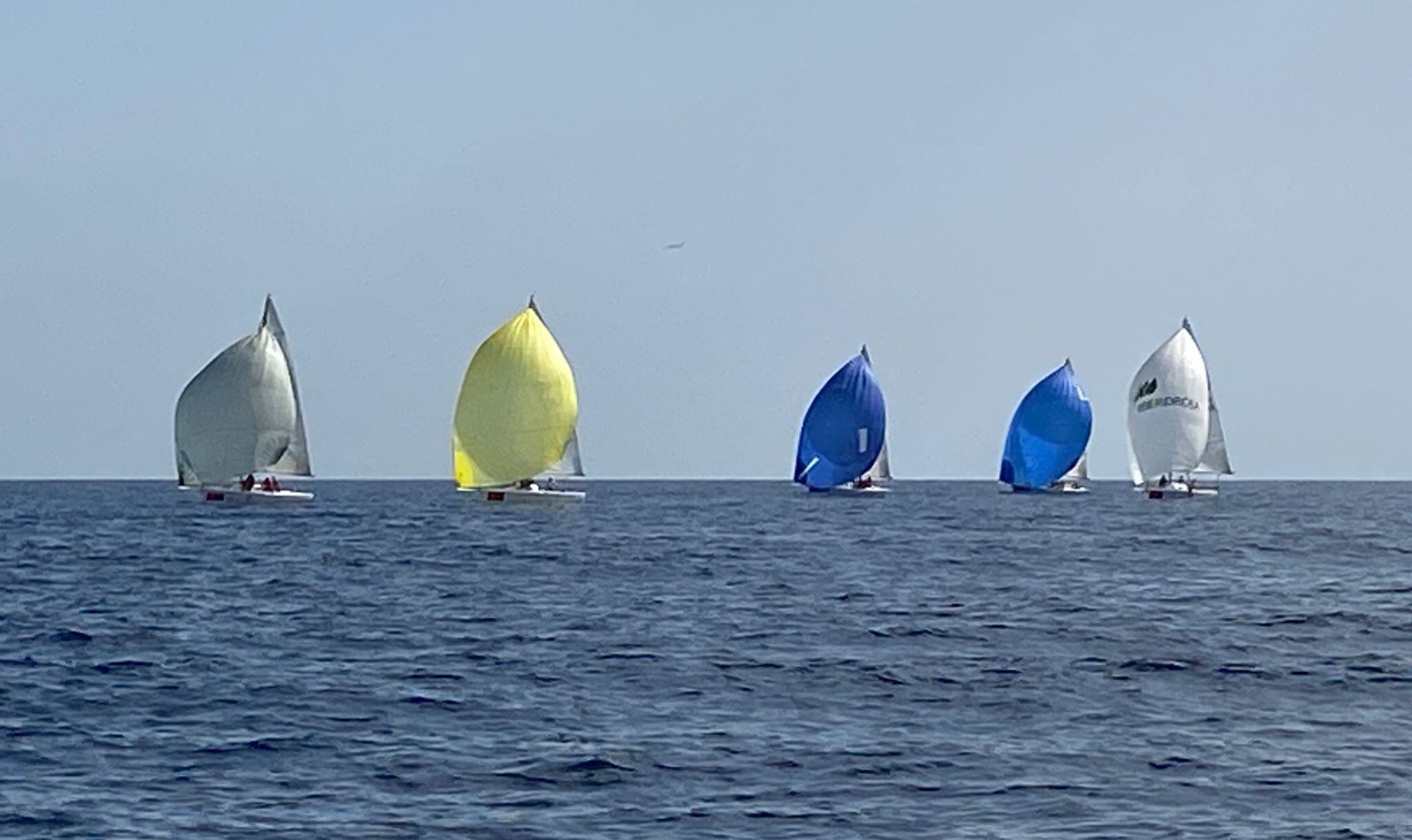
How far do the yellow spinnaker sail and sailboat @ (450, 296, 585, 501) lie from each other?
26 mm

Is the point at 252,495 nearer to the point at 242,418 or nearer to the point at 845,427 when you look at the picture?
the point at 242,418

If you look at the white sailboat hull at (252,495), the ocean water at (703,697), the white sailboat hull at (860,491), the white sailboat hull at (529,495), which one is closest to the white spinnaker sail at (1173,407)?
the white sailboat hull at (860,491)

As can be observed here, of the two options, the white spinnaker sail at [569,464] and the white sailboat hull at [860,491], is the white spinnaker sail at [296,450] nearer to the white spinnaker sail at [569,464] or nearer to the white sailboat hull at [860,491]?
the white spinnaker sail at [569,464]

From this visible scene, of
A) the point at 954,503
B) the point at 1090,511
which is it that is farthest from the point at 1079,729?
the point at 954,503

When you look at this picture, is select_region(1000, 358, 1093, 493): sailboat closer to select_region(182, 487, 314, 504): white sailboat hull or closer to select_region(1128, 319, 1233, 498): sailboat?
select_region(1128, 319, 1233, 498): sailboat

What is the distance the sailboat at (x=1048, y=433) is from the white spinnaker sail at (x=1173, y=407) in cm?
581

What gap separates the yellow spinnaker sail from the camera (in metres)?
81.8

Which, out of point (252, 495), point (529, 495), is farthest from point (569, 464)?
point (252, 495)

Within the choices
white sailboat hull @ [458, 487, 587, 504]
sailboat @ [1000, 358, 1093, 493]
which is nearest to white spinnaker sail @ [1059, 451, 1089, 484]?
sailboat @ [1000, 358, 1093, 493]

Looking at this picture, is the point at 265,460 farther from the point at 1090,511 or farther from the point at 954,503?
the point at 954,503

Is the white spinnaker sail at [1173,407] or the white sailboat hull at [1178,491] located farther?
the white sailboat hull at [1178,491]

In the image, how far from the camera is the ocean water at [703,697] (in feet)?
62.0

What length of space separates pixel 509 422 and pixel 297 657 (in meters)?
51.4

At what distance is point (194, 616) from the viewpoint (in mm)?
37688
